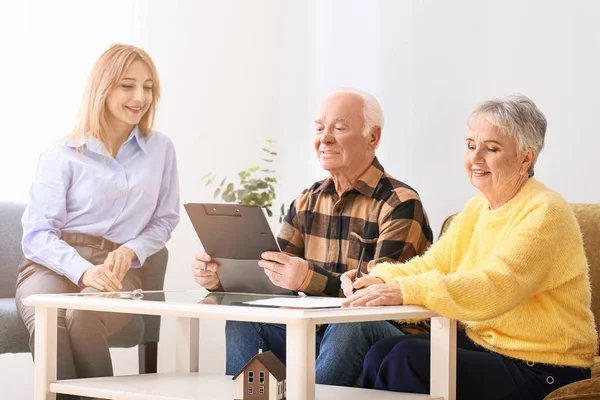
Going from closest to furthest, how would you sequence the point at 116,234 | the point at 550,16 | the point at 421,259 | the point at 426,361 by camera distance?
the point at 426,361, the point at 421,259, the point at 550,16, the point at 116,234

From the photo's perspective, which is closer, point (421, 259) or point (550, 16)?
point (421, 259)

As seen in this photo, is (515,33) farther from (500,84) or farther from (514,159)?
(514,159)

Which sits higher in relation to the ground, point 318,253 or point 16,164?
point 16,164

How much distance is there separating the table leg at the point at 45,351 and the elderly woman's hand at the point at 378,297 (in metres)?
Result: 0.78

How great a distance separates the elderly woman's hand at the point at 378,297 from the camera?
6.17ft

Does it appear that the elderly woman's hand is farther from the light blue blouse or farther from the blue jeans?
the light blue blouse

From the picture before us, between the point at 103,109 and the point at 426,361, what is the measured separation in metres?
1.62

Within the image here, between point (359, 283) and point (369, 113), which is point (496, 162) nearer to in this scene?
point (359, 283)

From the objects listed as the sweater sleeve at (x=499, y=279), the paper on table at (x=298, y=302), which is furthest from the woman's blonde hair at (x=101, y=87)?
the sweater sleeve at (x=499, y=279)

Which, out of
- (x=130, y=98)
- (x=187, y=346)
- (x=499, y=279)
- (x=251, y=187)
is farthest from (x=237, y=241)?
(x=251, y=187)

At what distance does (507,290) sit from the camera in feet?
6.07

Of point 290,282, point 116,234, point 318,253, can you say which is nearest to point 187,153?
point 116,234

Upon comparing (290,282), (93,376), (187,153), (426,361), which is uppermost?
(187,153)

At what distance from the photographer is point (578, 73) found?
8.86 ft
